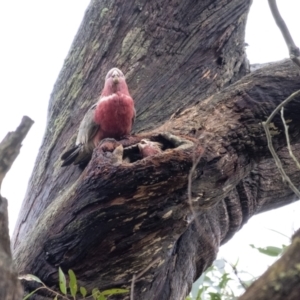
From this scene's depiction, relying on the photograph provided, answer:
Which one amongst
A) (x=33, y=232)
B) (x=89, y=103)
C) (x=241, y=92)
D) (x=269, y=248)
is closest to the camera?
(x=269, y=248)

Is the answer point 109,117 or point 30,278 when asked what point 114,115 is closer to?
point 109,117

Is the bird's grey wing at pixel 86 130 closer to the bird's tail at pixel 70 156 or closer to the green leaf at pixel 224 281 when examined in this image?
the bird's tail at pixel 70 156

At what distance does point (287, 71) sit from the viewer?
2.46 metres

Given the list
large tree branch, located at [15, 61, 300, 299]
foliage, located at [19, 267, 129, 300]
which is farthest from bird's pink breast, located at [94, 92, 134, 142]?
foliage, located at [19, 267, 129, 300]

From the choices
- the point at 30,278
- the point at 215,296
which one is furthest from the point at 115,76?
the point at 215,296

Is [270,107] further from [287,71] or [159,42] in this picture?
[159,42]

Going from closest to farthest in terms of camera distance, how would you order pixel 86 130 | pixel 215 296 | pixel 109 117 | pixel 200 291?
pixel 215 296 < pixel 200 291 < pixel 86 130 < pixel 109 117

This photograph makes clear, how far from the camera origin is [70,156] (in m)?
2.61

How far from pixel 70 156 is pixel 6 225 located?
59.6 inches

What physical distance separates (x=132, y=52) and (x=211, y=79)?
1.25ft

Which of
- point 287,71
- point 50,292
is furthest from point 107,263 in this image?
point 287,71

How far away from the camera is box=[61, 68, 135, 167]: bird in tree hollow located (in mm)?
2707

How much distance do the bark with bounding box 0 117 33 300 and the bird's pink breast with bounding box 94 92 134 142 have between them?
1572mm

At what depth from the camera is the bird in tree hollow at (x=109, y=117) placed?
271 centimetres
